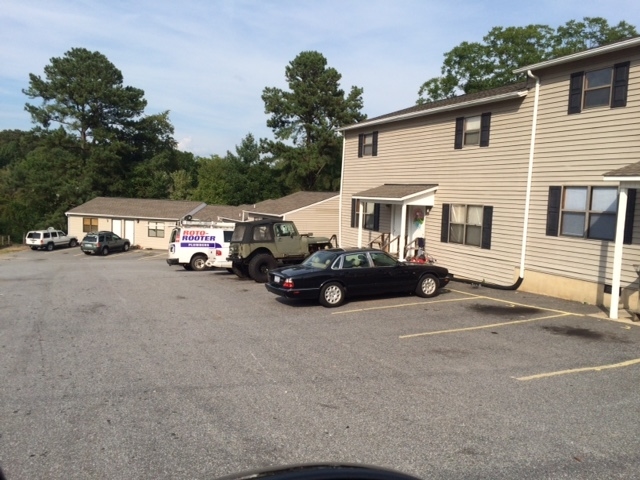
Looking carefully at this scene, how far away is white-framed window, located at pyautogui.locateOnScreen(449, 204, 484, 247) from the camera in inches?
645

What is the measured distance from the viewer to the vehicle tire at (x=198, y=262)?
23.1 metres

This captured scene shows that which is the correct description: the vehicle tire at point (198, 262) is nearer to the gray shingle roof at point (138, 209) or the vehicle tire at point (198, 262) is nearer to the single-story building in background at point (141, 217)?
the single-story building in background at point (141, 217)

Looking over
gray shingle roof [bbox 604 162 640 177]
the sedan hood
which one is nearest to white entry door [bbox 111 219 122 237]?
the sedan hood

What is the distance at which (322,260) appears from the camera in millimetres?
12914

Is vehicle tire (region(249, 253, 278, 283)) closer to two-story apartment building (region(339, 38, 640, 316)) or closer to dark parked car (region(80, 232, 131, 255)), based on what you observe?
two-story apartment building (region(339, 38, 640, 316))

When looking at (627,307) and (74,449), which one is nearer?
(74,449)

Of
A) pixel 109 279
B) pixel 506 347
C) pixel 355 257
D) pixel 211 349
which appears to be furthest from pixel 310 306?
pixel 109 279

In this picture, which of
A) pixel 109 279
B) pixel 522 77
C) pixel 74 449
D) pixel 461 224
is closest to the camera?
pixel 74 449

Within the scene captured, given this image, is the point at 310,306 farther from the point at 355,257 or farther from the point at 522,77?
the point at 522,77

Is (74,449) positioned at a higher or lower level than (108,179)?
lower

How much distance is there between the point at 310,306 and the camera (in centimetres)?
1271

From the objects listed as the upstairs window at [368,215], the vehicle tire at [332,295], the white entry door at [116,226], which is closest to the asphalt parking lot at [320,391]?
the vehicle tire at [332,295]

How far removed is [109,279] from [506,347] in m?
15.5

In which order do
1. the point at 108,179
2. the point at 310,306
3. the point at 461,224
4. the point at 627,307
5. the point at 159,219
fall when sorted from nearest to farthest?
the point at 627,307 → the point at 310,306 → the point at 461,224 → the point at 159,219 → the point at 108,179
